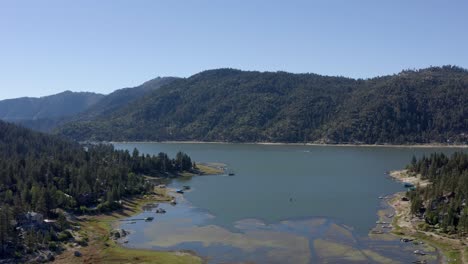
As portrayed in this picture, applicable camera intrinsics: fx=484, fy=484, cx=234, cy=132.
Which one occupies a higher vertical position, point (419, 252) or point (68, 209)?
point (68, 209)

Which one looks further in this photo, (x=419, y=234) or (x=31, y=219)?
(x=419, y=234)

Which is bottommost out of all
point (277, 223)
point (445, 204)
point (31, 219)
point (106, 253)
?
point (106, 253)

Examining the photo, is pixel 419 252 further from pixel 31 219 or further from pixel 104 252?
pixel 31 219

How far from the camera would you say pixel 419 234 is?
9469cm

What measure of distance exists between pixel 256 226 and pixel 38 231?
44774 mm

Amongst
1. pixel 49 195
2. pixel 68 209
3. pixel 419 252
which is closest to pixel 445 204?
pixel 419 252

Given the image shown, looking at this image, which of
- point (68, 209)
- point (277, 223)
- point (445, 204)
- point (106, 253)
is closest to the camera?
point (106, 253)

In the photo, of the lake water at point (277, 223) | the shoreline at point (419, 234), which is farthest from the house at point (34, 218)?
the shoreline at point (419, 234)

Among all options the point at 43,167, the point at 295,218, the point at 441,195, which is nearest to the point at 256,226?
the point at 295,218

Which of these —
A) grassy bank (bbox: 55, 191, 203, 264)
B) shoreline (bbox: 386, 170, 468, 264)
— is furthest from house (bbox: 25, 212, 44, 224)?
shoreline (bbox: 386, 170, 468, 264)

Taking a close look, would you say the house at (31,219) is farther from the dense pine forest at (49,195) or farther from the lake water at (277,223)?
the lake water at (277,223)

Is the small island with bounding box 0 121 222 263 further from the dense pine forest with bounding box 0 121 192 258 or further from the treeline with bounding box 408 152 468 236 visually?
the treeline with bounding box 408 152 468 236

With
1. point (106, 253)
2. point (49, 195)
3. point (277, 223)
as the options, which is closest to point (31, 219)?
point (49, 195)

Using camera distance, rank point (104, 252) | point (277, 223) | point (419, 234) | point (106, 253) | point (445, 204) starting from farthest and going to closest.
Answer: point (277, 223) → point (445, 204) → point (419, 234) → point (104, 252) → point (106, 253)
